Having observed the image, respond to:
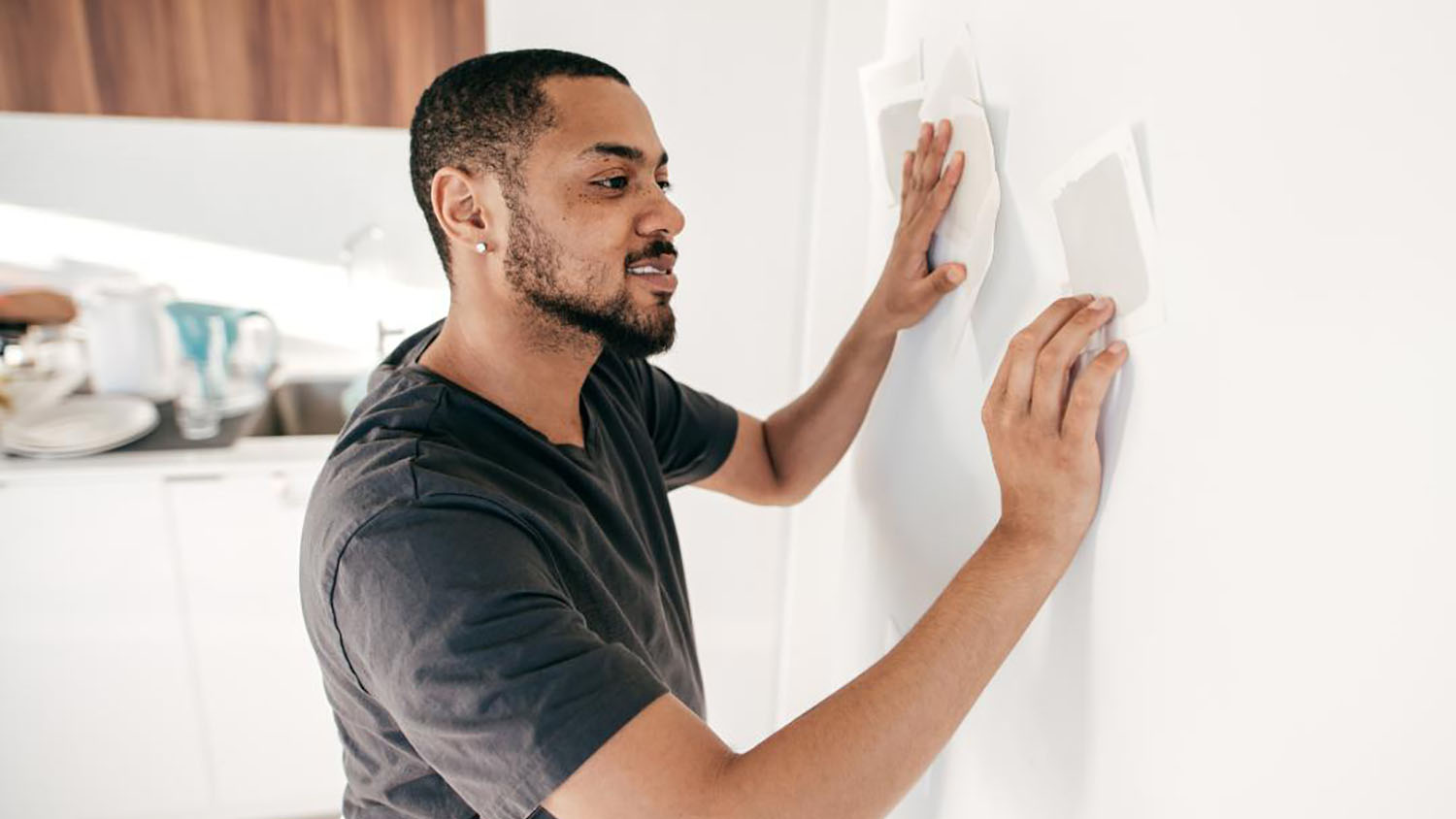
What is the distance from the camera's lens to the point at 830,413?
118 cm

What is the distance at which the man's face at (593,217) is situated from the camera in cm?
93

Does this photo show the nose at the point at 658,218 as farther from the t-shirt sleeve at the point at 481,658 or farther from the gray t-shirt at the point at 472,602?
the t-shirt sleeve at the point at 481,658

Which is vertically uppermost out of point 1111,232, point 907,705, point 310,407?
point 1111,232

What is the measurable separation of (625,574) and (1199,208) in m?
0.62

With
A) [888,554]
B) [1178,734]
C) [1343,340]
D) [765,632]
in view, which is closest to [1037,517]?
[1178,734]

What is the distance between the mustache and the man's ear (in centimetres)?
14

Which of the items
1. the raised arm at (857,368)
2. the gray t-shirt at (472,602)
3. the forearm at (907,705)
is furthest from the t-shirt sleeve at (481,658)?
the raised arm at (857,368)

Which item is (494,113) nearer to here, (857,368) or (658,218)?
(658,218)

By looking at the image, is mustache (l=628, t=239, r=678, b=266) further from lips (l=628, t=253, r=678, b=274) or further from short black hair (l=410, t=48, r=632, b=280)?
short black hair (l=410, t=48, r=632, b=280)

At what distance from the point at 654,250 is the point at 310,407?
178cm

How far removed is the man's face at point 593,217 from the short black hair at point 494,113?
0.01 meters

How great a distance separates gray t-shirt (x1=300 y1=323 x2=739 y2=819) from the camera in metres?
0.66

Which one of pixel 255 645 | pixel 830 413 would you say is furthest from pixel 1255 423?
pixel 255 645

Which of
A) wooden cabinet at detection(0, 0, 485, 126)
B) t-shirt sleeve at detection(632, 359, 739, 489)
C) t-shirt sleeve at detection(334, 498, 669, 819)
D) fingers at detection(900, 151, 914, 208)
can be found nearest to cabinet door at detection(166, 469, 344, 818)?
wooden cabinet at detection(0, 0, 485, 126)
